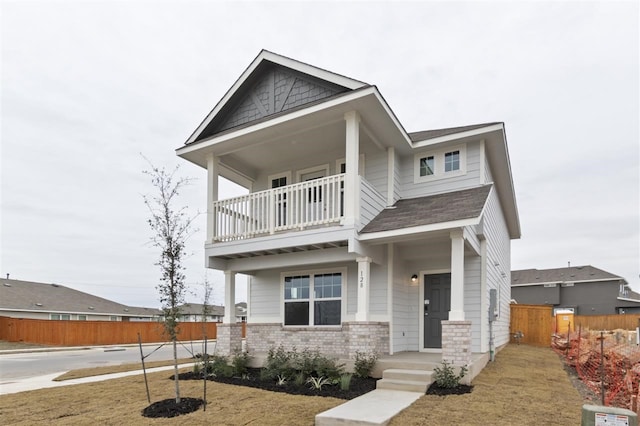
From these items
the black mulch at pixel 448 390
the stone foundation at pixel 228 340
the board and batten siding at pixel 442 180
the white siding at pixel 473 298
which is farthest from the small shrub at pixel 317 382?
the board and batten siding at pixel 442 180

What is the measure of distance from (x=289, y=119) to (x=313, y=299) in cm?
485

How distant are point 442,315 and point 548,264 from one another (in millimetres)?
46987

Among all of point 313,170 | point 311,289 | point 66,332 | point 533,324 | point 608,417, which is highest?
point 313,170

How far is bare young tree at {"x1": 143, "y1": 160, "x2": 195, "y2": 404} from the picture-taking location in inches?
266

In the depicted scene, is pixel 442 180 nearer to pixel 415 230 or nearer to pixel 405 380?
pixel 415 230

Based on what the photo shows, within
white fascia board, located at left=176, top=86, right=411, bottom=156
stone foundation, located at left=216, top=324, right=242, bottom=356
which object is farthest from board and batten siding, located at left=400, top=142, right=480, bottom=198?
stone foundation, located at left=216, top=324, right=242, bottom=356

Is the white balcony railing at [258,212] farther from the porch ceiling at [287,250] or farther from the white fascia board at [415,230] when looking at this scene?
the white fascia board at [415,230]

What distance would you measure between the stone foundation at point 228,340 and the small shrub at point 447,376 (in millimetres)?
5522

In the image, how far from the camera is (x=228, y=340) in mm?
10711

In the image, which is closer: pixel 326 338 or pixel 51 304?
pixel 326 338

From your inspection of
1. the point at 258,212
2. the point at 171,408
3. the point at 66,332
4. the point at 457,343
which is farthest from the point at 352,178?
the point at 66,332

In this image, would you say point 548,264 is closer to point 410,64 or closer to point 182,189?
point 410,64

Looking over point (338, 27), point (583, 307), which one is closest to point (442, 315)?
point (338, 27)

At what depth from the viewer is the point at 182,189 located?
7410mm
